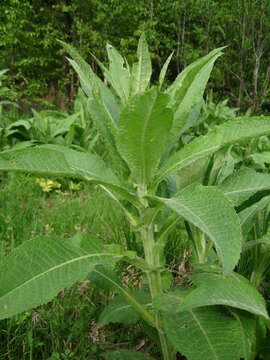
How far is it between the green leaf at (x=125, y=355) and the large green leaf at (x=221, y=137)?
769mm

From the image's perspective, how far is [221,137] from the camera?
4.19ft

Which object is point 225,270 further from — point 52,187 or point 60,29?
point 60,29

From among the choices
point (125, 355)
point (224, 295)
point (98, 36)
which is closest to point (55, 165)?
point (224, 295)

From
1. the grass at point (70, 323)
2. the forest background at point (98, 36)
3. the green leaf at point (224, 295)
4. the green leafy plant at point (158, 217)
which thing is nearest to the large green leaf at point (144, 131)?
the green leafy plant at point (158, 217)

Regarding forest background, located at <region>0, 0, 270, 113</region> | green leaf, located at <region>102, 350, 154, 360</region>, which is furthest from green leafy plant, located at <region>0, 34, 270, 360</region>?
forest background, located at <region>0, 0, 270, 113</region>

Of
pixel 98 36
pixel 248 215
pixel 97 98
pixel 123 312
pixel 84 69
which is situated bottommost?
pixel 123 312

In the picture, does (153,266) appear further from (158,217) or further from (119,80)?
(119,80)

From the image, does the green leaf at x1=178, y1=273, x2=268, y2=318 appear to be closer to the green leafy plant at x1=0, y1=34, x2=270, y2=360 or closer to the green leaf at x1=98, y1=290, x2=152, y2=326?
the green leafy plant at x1=0, y1=34, x2=270, y2=360

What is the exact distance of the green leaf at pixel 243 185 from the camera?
1393mm

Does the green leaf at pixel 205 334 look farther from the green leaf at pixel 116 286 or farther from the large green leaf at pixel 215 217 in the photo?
the large green leaf at pixel 215 217

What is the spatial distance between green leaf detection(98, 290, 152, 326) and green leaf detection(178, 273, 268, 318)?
407 millimetres

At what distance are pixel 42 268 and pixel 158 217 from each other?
18.8 inches

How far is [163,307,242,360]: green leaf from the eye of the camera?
121 cm

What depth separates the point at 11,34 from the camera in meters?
16.5
